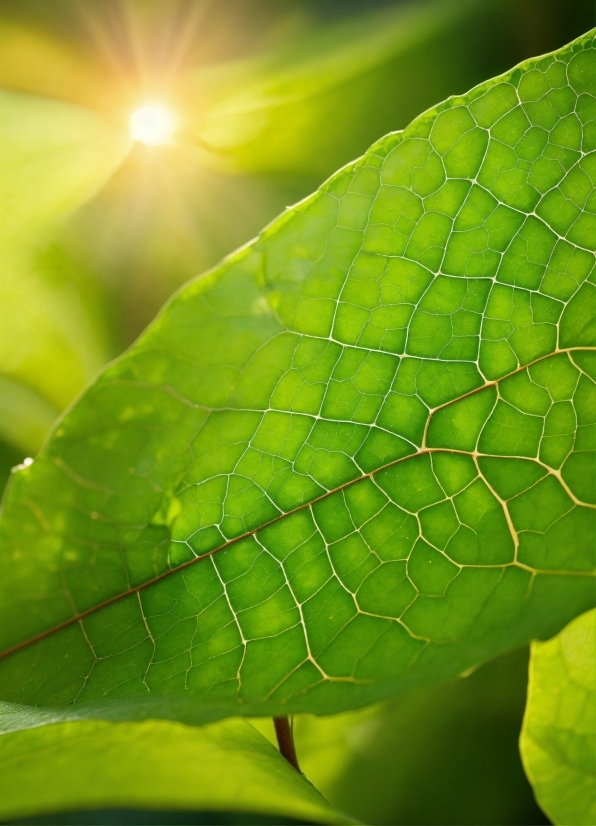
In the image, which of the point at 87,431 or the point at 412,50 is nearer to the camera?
the point at 87,431

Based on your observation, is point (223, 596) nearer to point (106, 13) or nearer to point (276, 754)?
point (276, 754)

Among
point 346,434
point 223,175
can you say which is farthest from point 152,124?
point 346,434

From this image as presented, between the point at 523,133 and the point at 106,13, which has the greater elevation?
the point at 106,13

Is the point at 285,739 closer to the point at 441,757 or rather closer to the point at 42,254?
the point at 441,757

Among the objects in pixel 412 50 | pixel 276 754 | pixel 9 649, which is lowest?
pixel 276 754

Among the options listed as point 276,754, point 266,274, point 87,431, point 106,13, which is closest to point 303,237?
point 266,274

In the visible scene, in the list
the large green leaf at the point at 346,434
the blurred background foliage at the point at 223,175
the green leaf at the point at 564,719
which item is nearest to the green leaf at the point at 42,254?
the blurred background foliage at the point at 223,175

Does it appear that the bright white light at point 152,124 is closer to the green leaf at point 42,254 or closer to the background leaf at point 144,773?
the green leaf at point 42,254
